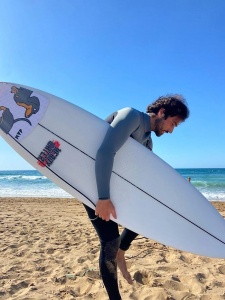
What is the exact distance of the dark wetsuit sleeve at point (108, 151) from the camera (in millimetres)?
1565

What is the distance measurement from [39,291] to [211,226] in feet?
4.70

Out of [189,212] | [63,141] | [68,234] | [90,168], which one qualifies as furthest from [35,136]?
[68,234]

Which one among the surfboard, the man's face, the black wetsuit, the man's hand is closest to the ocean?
the surfboard

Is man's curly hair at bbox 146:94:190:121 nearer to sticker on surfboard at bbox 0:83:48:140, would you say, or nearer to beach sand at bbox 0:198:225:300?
sticker on surfboard at bbox 0:83:48:140

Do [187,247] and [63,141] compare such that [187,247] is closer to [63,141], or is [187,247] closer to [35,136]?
[63,141]

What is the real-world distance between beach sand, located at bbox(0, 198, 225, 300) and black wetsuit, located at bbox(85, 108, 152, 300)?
584 mm

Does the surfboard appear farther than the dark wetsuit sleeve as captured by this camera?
Yes

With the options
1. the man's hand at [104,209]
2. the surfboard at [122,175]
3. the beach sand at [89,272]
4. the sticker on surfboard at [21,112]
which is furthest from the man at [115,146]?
the sticker on surfboard at [21,112]

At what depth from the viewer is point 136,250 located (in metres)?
3.43

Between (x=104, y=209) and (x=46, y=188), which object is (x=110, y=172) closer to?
(x=104, y=209)

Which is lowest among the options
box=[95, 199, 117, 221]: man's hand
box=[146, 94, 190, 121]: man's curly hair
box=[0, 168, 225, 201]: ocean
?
box=[0, 168, 225, 201]: ocean

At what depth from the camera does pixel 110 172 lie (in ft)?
5.20

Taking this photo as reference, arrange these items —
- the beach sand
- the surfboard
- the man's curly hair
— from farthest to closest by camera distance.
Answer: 1. the beach sand
2. the surfboard
3. the man's curly hair

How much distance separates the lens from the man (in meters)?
1.58
